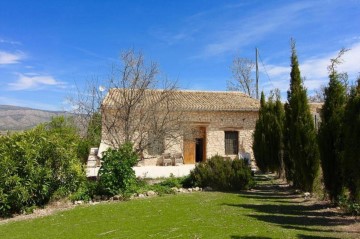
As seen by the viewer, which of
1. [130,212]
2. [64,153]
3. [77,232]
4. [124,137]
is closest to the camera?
[77,232]

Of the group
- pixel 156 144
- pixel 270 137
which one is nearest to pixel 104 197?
pixel 156 144

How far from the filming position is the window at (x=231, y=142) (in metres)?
25.1

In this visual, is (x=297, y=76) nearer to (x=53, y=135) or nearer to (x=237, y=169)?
(x=237, y=169)

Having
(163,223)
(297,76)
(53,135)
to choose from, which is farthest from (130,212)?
(297,76)

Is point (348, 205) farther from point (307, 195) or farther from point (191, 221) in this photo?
point (191, 221)

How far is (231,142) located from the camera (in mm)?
25234

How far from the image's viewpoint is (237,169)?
1270 cm

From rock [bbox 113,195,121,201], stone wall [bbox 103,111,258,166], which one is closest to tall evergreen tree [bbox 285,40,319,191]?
rock [bbox 113,195,121,201]

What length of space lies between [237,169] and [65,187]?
589cm

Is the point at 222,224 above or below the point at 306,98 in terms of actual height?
below

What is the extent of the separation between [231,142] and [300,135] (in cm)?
1390

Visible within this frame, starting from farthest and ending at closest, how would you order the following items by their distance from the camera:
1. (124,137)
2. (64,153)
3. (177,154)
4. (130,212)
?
(177,154) → (124,137) → (64,153) → (130,212)

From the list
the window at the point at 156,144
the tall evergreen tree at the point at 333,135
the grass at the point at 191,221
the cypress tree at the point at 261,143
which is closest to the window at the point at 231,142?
the cypress tree at the point at 261,143

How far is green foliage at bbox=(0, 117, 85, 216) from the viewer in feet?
32.7
